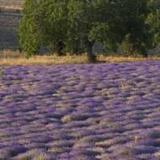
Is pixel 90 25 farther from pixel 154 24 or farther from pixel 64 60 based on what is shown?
pixel 154 24

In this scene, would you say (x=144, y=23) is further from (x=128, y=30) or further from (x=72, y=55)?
(x=72, y=55)

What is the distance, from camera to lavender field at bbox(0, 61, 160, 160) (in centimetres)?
1148

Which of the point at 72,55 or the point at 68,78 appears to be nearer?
the point at 68,78

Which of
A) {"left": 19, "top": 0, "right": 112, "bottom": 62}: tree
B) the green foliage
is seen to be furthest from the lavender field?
the green foliage

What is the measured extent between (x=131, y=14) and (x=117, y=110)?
91.5 feet

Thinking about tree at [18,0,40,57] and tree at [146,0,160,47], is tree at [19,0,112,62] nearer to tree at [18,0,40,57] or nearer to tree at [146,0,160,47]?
tree at [18,0,40,57]

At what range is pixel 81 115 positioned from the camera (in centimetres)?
1559

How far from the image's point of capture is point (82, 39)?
4194cm

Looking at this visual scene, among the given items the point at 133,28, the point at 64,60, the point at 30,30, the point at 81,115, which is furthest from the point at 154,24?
the point at 81,115

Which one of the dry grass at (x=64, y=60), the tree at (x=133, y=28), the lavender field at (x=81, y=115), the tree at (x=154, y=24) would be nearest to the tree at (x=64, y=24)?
the dry grass at (x=64, y=60)

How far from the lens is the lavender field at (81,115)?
1148 centimetres

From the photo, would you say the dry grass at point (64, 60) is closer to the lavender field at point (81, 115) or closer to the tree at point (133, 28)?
the tree at point (133, 28)

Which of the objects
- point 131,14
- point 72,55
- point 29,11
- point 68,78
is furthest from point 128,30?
point 68,78

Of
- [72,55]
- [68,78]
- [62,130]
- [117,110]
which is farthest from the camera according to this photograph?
[72,55]
